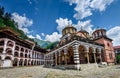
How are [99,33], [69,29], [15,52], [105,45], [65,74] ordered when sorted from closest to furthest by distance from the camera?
[65,74] → [105,45] → [99,33] → [15,52] → [69,29]

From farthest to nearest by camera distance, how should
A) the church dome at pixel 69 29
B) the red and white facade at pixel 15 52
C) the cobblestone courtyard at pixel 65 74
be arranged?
the church dome at pixel 69 29, the red and white facade at pixel 15 52, the cobblestone courtyard at pixel 65 74

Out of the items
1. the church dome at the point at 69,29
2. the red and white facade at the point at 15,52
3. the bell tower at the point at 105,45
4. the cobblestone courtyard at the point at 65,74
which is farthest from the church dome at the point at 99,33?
the red and white facade at the point at 15,52

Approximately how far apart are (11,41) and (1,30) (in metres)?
3.87

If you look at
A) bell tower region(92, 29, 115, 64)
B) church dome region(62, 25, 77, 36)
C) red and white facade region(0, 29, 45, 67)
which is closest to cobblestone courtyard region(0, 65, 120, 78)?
bell tower region(92, 29, 115, 64)

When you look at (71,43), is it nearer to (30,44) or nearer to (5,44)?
(5,44)

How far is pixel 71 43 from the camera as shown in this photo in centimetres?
1828

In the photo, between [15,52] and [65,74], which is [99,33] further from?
[15,52]

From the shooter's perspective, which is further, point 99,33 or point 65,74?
point 99,33

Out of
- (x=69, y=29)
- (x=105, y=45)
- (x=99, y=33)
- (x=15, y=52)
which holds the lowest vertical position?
(x=15, y=52)

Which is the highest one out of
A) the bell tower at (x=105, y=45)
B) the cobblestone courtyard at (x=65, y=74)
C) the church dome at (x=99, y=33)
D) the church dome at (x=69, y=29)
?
the church dome at (x=69, y=29)

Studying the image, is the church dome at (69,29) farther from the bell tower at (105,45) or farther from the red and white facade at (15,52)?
the red and white facade at (15,52)

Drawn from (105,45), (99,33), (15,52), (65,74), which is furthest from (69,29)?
(65,74)

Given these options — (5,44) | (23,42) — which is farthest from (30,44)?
(5,44)

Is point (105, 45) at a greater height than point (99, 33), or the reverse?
point (99, 33)
